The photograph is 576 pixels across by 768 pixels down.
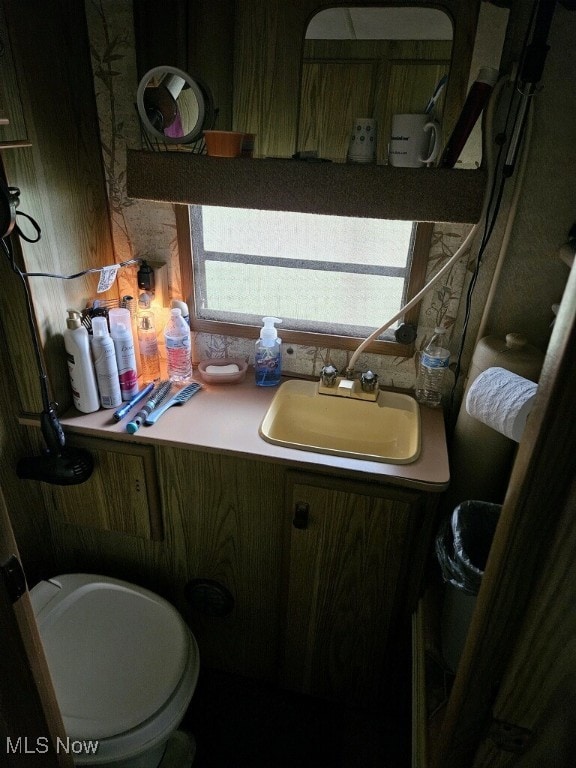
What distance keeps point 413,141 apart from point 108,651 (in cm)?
137

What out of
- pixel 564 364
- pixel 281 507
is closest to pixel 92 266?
pixel 281 507

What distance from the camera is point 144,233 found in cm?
138

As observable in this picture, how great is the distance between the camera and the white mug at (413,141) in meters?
1.02

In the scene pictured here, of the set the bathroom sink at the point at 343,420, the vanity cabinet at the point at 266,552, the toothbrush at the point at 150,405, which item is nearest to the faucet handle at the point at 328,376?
the bathroom sink at the point at 343,420

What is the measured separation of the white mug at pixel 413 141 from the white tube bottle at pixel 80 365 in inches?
33.2

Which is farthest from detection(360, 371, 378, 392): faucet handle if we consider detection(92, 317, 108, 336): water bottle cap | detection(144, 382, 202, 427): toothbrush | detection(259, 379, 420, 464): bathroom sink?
detection(92, 317, 108, 336): water bottle cap

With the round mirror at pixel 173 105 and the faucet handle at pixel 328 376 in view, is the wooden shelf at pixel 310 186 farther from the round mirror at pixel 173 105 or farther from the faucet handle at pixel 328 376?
the faucet handle at pixel 328 376

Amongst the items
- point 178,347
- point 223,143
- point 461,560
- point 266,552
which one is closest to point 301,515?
point 266,552

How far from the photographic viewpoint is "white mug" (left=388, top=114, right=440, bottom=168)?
1020 mm

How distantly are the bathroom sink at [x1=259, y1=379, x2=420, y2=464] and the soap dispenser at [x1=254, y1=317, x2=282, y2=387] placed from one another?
0.05 metres

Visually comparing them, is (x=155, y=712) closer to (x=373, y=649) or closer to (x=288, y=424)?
(x=373, y=649)

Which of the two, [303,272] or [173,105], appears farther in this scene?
[303,272]

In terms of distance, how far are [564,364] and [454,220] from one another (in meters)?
0.72

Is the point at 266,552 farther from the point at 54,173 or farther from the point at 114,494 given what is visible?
the point at 54,173
